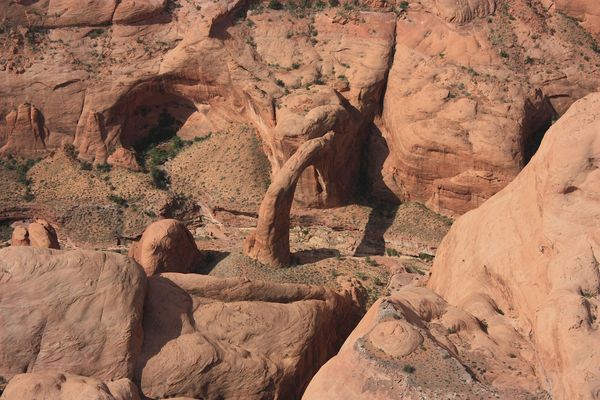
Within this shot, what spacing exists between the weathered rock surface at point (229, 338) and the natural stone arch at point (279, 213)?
9072mm

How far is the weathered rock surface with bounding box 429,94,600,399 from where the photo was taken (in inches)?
821

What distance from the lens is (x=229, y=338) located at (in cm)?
2656

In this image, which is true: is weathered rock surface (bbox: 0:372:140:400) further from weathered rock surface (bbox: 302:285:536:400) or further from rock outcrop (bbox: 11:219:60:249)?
rock outcrop (bbox: 11:219:60:249)

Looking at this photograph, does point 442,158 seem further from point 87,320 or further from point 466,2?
point 87,320

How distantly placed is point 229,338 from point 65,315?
16.3 ft

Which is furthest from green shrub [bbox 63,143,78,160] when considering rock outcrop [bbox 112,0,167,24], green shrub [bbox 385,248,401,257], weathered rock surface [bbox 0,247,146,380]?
weathered rock surface [bbox 0,247,146,380]

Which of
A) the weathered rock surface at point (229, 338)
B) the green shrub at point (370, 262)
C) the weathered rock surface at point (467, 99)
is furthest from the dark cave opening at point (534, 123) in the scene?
the weathered rock surface at point (229, 338)

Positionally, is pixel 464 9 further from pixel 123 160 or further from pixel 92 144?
→ pixel 92 144

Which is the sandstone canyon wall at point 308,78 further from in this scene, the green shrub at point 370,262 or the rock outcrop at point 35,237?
the rock outcrop at point 35,237

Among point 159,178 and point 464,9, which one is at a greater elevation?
point 464,9

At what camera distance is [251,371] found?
86.1 ft

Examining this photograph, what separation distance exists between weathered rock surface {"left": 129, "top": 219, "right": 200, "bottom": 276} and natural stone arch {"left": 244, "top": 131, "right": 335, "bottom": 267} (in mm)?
3137

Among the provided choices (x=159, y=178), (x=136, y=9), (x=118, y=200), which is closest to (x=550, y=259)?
(x=118, y=200)

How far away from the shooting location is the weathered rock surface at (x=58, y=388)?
2145cm
